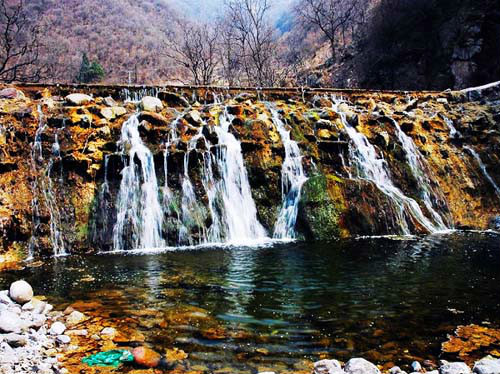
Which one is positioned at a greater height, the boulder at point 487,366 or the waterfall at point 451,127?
the waterfall at point 451,127

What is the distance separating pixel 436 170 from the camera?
59.4 feet

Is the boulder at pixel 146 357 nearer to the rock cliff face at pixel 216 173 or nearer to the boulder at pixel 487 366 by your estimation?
the boulder at pixel 487 366

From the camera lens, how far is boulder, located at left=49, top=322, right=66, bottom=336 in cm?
579

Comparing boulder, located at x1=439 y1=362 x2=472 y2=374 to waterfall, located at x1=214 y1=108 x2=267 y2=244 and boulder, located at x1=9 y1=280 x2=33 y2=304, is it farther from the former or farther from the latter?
waterfall, located at x1=214 y1=108 x2=267 y2=244

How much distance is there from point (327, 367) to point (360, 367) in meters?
0.38

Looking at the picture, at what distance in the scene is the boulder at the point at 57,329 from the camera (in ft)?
19.0

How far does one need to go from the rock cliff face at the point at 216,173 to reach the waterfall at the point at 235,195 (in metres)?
0.05

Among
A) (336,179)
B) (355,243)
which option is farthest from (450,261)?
(336,179)

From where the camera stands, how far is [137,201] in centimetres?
1412

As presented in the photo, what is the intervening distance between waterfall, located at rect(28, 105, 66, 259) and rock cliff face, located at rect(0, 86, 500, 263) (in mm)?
35

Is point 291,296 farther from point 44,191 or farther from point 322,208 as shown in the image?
point 44,191

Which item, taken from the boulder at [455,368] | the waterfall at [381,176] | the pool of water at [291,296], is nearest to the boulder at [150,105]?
the pool of water at [291,296]

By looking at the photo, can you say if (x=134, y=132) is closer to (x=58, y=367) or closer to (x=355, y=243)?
(x=355, y=243)

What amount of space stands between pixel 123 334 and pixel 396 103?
21377 mm
